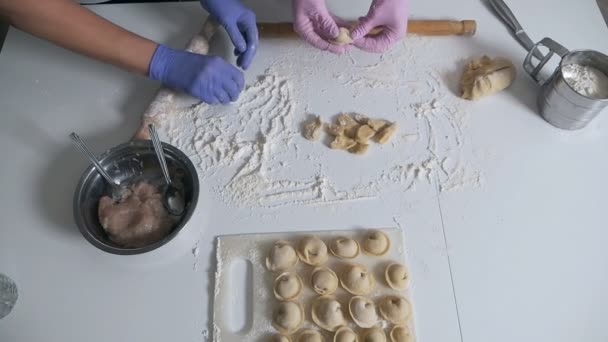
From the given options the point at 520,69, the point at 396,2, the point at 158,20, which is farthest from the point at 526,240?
the point at 158,20

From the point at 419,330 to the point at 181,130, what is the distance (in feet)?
2.15

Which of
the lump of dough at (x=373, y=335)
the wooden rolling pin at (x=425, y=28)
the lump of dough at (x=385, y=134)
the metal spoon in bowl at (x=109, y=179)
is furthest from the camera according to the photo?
the wooden rolling pin at (x=425, y=28)

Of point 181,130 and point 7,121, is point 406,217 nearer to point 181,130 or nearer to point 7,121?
point 181,130

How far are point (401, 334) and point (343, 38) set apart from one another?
2.07ft

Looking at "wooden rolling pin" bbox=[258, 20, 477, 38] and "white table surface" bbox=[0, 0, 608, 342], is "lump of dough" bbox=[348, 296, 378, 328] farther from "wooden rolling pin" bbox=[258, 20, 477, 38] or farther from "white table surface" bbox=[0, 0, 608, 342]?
"wooden rolling pin" bbox=[258, 20, 477, 38]

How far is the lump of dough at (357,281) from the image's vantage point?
0.84m

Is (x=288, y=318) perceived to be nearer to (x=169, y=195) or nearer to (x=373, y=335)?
(x=373, y=335)

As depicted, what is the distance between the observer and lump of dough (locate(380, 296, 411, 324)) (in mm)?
820

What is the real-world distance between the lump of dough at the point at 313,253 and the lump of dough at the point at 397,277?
123 millimetres

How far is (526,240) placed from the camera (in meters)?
0.91

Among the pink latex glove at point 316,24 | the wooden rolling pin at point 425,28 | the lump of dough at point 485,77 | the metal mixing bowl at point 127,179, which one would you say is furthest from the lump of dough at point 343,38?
the metal mixing bowl at point 127,179

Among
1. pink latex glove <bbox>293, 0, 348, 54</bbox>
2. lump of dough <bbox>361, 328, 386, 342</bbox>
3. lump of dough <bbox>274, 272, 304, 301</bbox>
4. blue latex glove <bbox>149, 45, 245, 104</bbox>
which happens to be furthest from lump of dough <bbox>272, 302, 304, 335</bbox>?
pink latex glove <bbox>293, 0, 348, 54</bbox>

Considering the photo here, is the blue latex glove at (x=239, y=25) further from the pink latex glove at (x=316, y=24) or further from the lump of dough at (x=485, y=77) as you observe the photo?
the lump of dough at (x=485, y=77)

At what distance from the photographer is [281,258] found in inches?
34.2
